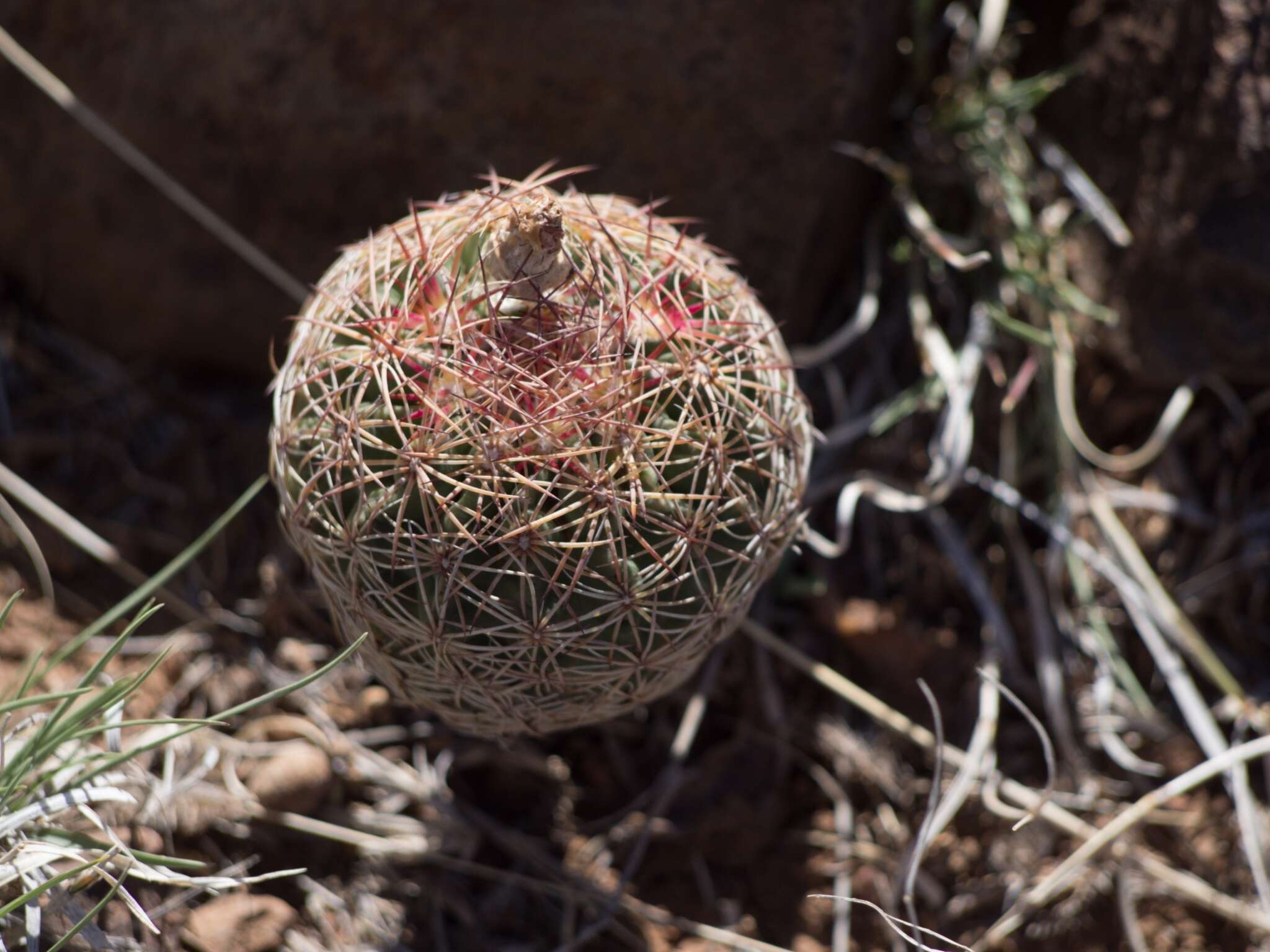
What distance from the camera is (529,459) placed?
1.37 m

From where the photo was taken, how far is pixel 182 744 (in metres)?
1.99

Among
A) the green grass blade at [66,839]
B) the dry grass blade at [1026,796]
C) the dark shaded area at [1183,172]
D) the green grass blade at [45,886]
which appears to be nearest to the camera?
the green grass blade at [45,886]

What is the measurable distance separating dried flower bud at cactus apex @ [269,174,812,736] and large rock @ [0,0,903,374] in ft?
2.53

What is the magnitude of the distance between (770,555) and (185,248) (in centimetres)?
169

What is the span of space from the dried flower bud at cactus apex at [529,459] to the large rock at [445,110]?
0.77 meters

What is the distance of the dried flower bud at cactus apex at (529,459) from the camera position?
1.41 m

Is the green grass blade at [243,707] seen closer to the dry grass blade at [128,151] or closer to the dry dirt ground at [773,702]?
the dry dirt ground at [773,702]

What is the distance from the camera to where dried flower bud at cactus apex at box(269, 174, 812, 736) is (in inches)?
55.6

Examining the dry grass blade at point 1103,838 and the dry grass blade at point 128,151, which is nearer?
the dry grass blade at point 1103,838

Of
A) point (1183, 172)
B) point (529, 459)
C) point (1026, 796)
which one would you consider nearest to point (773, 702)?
point (1026, 796)

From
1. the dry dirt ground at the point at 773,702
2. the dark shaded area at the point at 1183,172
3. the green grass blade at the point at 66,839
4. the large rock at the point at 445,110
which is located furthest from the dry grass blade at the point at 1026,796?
the green grass blade at the point at 66,839

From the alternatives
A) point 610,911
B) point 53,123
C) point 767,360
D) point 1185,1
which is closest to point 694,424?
point 767,360

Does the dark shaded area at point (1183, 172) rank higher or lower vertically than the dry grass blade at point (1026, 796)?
higher

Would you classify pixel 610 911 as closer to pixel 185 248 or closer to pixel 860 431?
pixel 860 431
